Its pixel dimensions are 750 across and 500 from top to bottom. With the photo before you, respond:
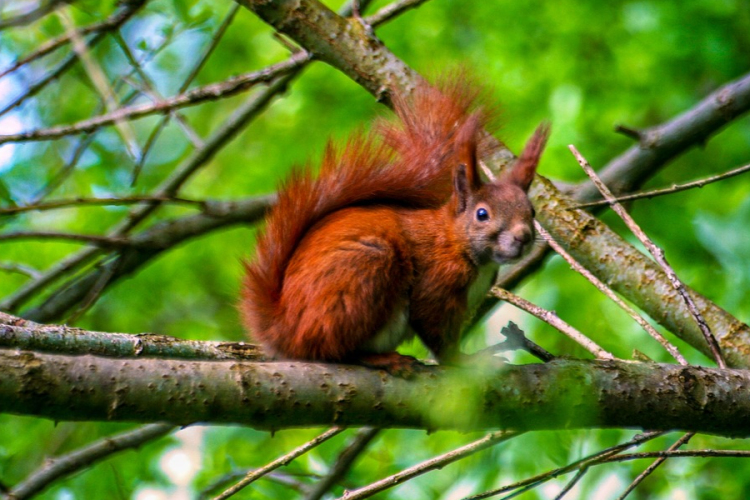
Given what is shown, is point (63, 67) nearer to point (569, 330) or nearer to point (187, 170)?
point (187, 170)

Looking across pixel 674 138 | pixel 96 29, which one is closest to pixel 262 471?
pixel 96 29

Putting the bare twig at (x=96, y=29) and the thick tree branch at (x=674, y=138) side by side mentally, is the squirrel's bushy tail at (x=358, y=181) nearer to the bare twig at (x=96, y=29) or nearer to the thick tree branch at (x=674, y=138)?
the thick tree branch at (x=674, y=138)

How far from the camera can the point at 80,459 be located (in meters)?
2.76

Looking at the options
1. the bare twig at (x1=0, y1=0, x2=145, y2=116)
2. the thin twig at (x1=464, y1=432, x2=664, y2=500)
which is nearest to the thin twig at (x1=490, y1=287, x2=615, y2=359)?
the thin twig at (x1=464, y1=432, x2=664, y2=500)

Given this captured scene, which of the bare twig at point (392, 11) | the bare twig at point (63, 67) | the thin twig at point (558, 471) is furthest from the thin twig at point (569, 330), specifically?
the bare twig at point (63, 67)

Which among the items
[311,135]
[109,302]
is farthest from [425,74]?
[109,302]

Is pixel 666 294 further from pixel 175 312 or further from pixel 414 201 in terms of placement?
pixel 175 312

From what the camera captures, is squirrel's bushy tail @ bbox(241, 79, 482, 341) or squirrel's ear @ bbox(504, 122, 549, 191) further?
squirrel's ear @ bbox(504, 122, 549, 191)

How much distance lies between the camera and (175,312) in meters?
5.74

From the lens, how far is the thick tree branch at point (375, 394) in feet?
4.97

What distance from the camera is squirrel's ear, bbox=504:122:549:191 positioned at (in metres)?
2.81

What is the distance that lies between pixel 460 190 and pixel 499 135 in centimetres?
66

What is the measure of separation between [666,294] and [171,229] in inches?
84.8

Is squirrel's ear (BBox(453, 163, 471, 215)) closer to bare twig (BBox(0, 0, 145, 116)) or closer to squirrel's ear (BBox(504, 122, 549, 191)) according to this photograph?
squirrel's ear (BBox(504, 122, 549, 191))
